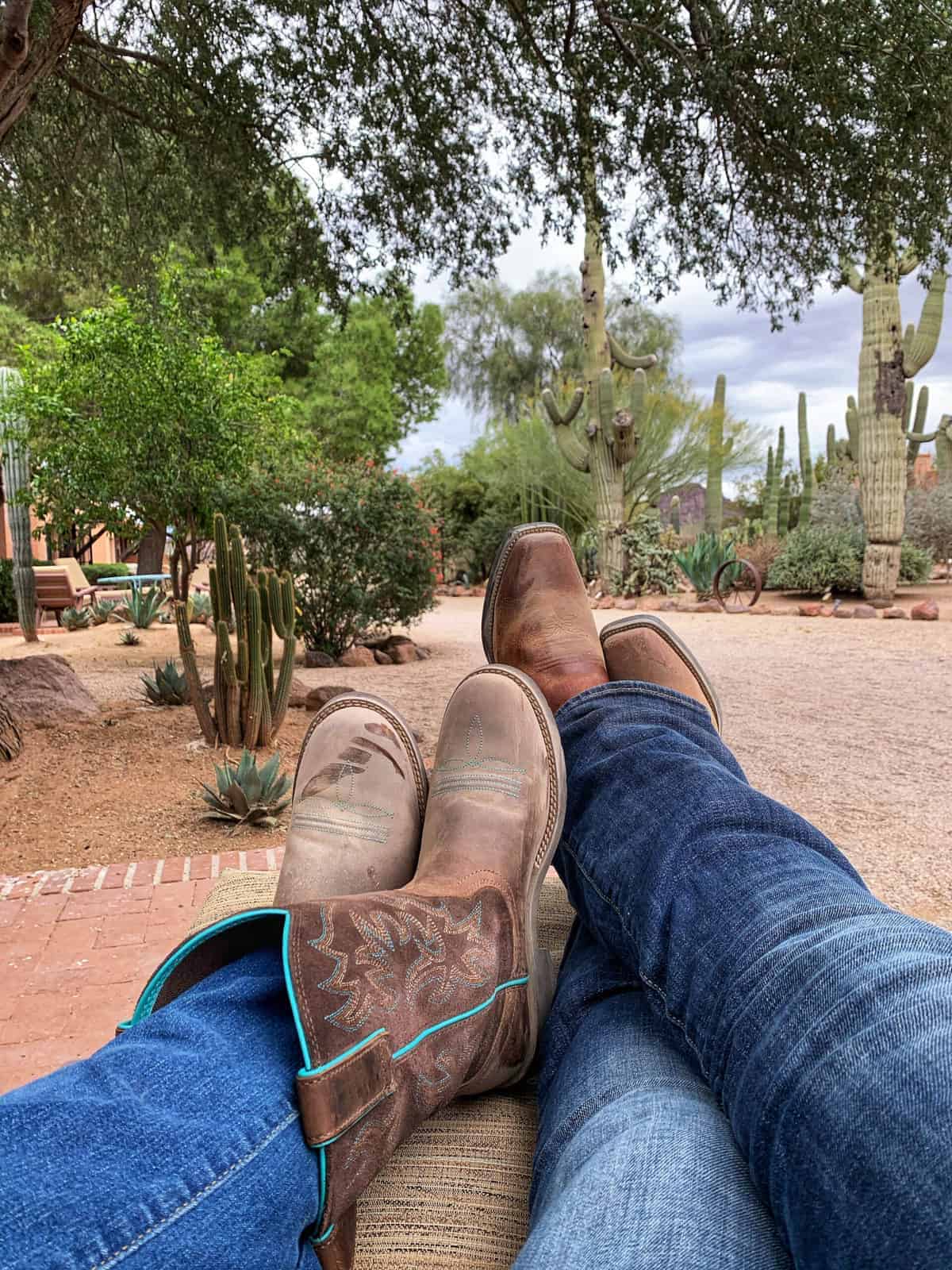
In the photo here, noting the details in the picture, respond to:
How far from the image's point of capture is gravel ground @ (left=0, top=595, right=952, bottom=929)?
3.33 meters

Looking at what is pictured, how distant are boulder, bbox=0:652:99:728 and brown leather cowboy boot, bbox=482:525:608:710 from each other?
3.67 metres

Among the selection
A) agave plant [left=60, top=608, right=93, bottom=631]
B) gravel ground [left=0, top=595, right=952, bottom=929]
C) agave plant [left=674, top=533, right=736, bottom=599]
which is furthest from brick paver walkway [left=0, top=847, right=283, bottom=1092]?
agave plant [left=674, top=533, right=736, bottom=599]

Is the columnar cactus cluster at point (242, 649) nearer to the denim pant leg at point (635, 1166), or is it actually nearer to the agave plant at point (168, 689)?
the agave plant at point (168, 689)

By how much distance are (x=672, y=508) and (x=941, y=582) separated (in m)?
9.01

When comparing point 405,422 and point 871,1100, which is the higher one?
point 405,422

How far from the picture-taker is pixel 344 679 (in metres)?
7.27

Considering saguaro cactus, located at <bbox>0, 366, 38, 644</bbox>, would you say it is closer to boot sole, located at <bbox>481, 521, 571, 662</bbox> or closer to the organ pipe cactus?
boot sole, located at <bbox>481, 521, 571, 662</bbox>

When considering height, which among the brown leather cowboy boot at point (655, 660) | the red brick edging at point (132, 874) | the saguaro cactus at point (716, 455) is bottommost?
the red brick edging at point (132, 874)

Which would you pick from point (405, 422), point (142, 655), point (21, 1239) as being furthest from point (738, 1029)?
point (405, 422)

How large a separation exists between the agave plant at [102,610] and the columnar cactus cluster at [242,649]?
8.43 metres

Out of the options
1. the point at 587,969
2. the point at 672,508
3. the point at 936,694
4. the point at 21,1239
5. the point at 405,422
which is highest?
the point at 405,422

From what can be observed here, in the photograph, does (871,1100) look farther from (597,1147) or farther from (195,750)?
(195,750)

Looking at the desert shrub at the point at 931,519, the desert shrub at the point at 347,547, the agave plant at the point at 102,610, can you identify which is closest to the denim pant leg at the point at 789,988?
the desert shrub at the point at 347,547

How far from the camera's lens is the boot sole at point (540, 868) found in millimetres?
1146
